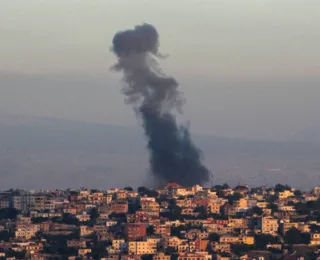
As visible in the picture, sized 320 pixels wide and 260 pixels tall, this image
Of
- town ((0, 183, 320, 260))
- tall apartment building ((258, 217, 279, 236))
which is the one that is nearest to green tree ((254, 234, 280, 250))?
town ((0, 183, 320, 260))

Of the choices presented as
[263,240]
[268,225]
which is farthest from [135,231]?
[268,225]

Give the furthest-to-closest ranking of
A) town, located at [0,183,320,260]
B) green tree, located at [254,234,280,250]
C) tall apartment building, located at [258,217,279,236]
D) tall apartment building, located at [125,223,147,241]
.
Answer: tall apartment building, located at [258,217,279,236] < tall apartment building, located at [125,223,147,241] < green tree, located at [254,234,280,250] < town, located at [0,183,320,260]

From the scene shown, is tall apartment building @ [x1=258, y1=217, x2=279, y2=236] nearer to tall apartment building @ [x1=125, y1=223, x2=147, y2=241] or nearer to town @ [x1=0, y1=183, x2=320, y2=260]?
town @ [x1=0, y1=183, x2=320, y2=260]

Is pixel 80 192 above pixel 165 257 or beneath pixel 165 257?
above

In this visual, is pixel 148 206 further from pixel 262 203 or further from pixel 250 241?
pixel 250 241

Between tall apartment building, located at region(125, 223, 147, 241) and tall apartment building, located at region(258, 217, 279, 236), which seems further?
tall apartment building, located at region(258, 217, 279, 236)

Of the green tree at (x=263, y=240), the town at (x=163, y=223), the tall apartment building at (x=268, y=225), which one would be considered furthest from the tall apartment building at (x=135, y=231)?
the tall apartment building at (x=268, y=225)

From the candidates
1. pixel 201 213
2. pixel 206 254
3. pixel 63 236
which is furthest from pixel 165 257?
pixel 201 213

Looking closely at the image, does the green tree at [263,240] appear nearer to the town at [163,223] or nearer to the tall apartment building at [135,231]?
the town at [163,223]

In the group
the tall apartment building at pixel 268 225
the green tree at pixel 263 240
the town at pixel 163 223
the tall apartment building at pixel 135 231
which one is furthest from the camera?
the tall apartment building at pixel 268 225
